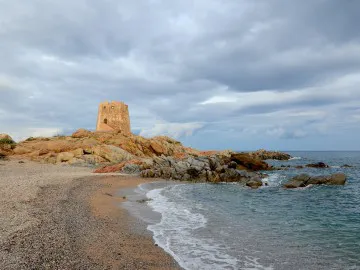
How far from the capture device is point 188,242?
11508 millimetres

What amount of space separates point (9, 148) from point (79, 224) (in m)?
48.5

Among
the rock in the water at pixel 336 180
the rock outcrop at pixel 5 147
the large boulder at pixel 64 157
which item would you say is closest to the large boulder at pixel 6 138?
the rock outcrop at pixel 5 147

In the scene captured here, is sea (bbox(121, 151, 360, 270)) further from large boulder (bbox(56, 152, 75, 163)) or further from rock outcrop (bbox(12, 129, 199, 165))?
rock outcrop (bbox(12, 129, 199, 165))

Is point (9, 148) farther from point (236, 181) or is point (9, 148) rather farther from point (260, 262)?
point (260, 262)

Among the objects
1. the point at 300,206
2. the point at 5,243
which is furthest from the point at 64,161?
the point at 5,243

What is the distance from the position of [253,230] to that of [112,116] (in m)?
75.2

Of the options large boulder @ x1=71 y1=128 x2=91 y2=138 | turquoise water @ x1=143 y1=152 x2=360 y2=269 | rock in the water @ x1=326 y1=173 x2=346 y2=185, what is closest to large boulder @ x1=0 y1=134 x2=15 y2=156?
large boulder @ x1=71 y1=128 x2=91 y2=138

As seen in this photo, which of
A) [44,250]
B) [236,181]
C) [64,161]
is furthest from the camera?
[64,161]

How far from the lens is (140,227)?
13.3 m

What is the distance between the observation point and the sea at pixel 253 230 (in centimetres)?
978

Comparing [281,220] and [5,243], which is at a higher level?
[5,243]

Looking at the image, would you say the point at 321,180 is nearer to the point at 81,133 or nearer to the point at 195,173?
the point at 195,173

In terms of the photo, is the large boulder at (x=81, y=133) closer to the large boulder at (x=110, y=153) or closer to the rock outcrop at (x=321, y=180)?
the large boulder at (x=110, y=153)

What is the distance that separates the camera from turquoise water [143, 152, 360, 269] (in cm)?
977
